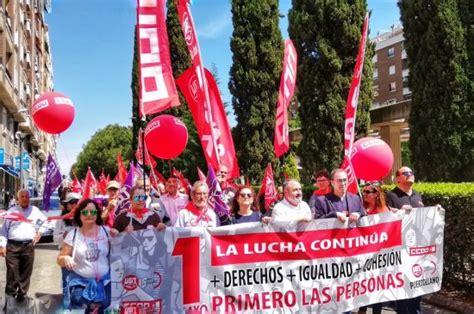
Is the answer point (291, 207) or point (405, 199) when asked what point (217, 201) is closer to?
point (291, 207)

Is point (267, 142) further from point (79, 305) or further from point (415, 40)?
point (79, 305)

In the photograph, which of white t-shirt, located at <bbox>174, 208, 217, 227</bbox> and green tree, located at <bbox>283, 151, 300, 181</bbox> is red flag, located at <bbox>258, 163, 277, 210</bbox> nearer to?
white t-shirt, located at <bbox>174, 208, 217, 227</bbox>

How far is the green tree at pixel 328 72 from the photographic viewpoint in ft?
55.9

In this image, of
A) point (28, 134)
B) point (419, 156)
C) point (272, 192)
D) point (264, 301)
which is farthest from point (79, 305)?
point (28, 134)

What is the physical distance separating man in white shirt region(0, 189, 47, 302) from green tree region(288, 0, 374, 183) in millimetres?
10914

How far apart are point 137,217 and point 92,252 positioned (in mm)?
659

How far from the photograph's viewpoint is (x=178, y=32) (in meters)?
29.3

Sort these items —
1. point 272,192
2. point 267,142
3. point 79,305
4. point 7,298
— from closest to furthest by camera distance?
point 79,305 → point 7,298 → point 272,192 → point 267,142

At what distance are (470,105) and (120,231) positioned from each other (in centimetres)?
1224

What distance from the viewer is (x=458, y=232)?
21.8 ft

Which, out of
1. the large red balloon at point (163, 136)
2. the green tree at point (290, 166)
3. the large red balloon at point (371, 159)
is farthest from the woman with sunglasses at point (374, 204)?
the green tree at point (290, 166)

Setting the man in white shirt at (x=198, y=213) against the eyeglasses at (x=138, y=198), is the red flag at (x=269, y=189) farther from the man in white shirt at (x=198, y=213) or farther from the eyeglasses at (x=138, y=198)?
the eyeglasses at (x=138, y=198)

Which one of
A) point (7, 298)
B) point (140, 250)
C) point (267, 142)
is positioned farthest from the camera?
point (267, 142)

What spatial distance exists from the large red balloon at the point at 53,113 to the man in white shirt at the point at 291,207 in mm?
4647
